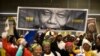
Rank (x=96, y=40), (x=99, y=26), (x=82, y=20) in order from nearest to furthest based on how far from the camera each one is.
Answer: (x=96, y=40) → (x=82, y=20) → (x=99, y=26)

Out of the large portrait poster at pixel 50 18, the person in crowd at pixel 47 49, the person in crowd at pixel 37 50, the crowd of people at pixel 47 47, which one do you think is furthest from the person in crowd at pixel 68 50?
the large portrait poster at pixel 50 18

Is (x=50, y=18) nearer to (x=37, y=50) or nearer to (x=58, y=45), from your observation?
(x=58, y=45)

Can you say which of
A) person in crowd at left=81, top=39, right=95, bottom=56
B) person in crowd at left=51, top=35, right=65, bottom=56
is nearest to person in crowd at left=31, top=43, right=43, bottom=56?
person in crowd at left=51, top=35, right=65, bottom=56

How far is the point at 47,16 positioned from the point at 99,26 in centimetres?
160

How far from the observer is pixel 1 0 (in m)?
6.43

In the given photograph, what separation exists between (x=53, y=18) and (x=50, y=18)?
0.19ft

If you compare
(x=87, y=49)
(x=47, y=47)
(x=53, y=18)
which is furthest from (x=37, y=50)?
(x=53, y=18)

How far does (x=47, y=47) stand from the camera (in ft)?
11.7

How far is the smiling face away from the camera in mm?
4879

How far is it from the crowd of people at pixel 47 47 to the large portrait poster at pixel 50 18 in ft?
1.37

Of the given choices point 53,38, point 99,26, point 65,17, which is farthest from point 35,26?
point 99,26

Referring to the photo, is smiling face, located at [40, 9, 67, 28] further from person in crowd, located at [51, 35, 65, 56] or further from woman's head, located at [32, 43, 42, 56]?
woman's head, located at [32, 43, 42, 56]

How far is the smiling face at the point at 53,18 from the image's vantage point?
4.88 metres

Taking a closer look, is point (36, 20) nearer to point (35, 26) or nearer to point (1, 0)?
point (35, 26)
